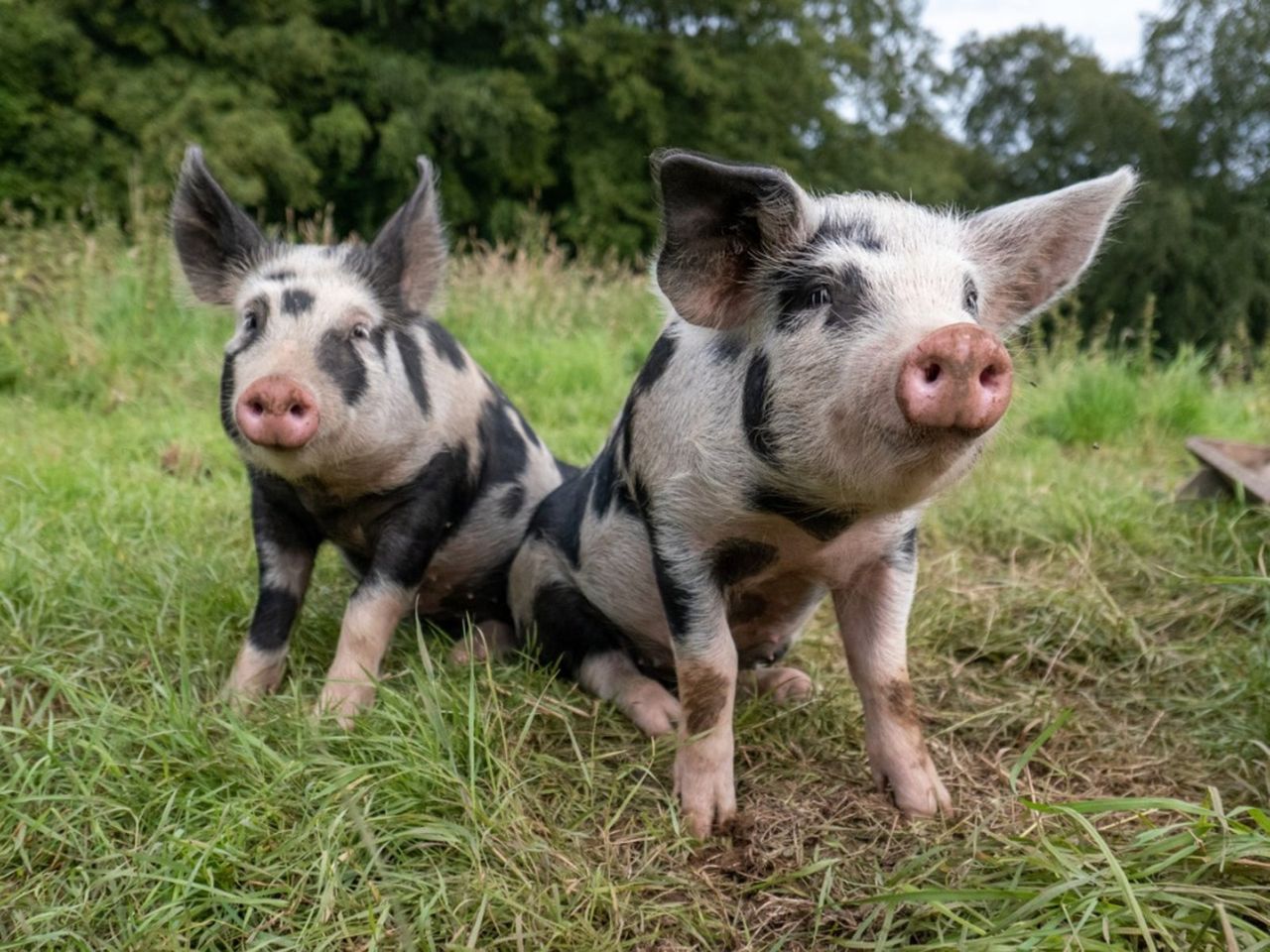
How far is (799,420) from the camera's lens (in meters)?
1.87

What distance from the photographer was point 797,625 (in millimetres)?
2648

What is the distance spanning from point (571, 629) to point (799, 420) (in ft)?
3.52

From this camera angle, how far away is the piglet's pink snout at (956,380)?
1.56m

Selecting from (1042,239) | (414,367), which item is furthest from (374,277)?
(1042,239)

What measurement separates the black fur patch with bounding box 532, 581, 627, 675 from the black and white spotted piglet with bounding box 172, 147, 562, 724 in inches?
6.7

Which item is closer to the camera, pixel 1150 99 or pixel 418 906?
pixel 418 906

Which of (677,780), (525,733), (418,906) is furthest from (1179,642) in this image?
(418,906)

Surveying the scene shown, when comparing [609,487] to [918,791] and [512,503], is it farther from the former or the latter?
[918,791]

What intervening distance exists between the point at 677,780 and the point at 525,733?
33 cm

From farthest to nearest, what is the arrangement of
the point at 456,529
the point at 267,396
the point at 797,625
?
1. the point at 456,529
2. the point at 797,625
3. the point at 267,396

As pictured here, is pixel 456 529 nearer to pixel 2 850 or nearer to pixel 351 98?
pixel 2 850

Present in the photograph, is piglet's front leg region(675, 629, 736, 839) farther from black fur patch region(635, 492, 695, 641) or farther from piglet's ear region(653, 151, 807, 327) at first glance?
piglet's ear region(653, 151, 807, 327)

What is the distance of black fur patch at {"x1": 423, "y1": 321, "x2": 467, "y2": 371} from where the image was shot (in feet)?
9.91

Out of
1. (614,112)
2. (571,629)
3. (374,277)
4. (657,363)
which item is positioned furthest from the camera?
(614,112)
